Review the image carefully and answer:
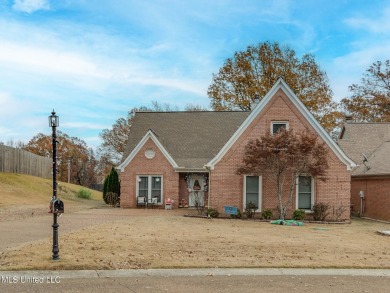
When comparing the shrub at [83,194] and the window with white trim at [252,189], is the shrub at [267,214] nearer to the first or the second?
the window with white trim at [252,189]

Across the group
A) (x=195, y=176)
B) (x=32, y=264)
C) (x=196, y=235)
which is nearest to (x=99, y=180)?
(x=195, y=176)

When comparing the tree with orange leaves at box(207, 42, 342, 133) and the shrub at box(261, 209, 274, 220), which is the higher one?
the tree with orange leaves at box(207, 42, 342, 133)

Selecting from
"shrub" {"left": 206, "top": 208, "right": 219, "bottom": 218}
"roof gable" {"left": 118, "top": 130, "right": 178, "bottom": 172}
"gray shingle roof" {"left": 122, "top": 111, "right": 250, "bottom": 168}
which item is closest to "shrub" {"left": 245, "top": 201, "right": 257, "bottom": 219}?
"shrub" {"left": 206, "top": 208, "right": 219, "bottom": 218}

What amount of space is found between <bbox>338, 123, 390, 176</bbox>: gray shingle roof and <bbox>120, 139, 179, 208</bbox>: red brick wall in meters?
11.4

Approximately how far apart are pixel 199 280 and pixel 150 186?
22254mm

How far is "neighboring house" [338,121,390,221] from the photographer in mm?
25703

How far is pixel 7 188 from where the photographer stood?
37.2m

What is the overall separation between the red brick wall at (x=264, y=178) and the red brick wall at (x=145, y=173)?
679 cm

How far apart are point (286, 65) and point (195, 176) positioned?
21.6m

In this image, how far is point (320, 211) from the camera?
2383cm

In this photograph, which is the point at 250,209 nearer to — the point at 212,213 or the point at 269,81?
the point at 212,213

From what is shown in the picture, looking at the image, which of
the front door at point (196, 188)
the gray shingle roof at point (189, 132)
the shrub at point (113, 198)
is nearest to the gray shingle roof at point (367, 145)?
the gray shingle roof at point (189, 132)

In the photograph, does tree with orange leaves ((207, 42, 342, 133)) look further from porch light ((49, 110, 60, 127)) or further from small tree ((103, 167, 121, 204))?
porch light ((49, 110, 60, 127))

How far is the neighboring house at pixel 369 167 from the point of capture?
1012 inches
